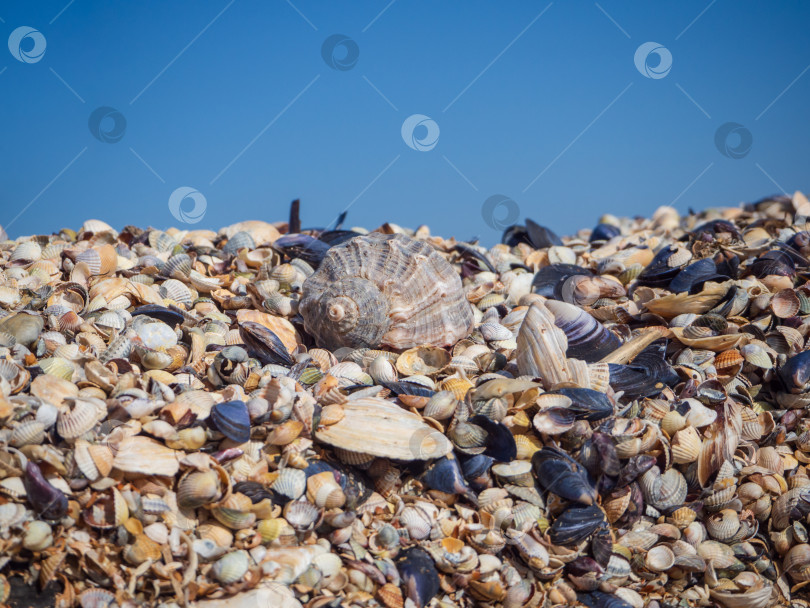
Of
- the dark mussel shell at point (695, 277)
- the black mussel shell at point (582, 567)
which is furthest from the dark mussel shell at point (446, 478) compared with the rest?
the dark mussel shell at point (695, 277)

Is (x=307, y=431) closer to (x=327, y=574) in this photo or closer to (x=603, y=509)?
(x=327, y=574)

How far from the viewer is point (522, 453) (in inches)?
147

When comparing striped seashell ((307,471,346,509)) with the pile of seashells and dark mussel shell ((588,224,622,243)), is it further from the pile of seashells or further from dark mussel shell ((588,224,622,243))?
dark mussel shell ((588,224,622,243))

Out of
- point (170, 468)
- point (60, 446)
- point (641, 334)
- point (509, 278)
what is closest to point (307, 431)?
point (170, 468)

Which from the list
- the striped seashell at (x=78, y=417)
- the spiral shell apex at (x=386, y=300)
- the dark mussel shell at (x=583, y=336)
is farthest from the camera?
the spiral shell apex at (x=386, y=300)

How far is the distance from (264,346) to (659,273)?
12.7ft

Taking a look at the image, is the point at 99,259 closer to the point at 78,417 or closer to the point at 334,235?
the point at 334,235

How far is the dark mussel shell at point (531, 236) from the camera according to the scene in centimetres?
781

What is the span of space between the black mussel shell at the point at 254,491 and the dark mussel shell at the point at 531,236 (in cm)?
533

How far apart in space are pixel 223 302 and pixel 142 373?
154 cm

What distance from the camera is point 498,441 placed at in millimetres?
3666

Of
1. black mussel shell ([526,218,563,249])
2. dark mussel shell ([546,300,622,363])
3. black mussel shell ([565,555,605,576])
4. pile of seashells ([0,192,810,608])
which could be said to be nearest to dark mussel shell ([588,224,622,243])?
black mussel shell ([526,218,563,249])

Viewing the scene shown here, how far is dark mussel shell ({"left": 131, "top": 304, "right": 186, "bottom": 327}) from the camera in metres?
4.93

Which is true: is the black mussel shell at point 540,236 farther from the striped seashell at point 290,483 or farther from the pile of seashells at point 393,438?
the striped seashell at point 290,483
